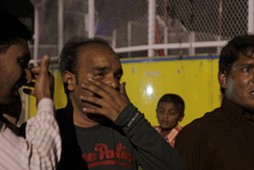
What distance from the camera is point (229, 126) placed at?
115 inches

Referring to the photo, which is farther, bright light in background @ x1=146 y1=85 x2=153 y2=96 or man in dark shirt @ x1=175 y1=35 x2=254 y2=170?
bright light in background @ x1=146 y1=85 x2=153 y2=96

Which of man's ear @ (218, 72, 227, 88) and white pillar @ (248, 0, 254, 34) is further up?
white pillar @ (248, 0, 254, 34)

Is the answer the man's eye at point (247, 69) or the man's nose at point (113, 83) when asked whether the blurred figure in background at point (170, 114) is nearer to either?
the man's eye at point (247, 69)

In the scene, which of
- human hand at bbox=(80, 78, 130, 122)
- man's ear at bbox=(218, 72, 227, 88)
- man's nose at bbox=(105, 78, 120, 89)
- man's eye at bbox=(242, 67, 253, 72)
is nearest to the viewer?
human hand at bbox=(80, 78, 130, 122)

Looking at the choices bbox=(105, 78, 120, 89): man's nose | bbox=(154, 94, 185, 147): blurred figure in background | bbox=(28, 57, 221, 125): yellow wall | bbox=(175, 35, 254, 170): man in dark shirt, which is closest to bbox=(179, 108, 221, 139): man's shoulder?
bbox=(175, 35, 254, 170): man in dark shirt

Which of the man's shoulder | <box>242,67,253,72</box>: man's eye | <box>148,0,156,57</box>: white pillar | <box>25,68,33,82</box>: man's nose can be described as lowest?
the man's shoulder

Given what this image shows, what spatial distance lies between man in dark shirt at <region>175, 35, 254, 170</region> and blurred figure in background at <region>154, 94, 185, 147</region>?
2.88 metres

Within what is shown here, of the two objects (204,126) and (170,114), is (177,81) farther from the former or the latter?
(204,126)

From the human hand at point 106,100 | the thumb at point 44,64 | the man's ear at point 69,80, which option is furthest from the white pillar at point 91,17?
the thumb at point 44,64

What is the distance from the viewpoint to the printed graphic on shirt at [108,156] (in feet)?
7.98

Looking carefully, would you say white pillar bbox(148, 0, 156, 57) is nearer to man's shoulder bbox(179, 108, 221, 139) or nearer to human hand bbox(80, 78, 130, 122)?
man's shoulder bbox(179, 108, 221, 139)

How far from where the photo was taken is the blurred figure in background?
6125 millimetres

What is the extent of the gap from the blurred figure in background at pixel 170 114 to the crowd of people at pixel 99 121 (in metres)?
2.95

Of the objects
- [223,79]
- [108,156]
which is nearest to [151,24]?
[223,79]
